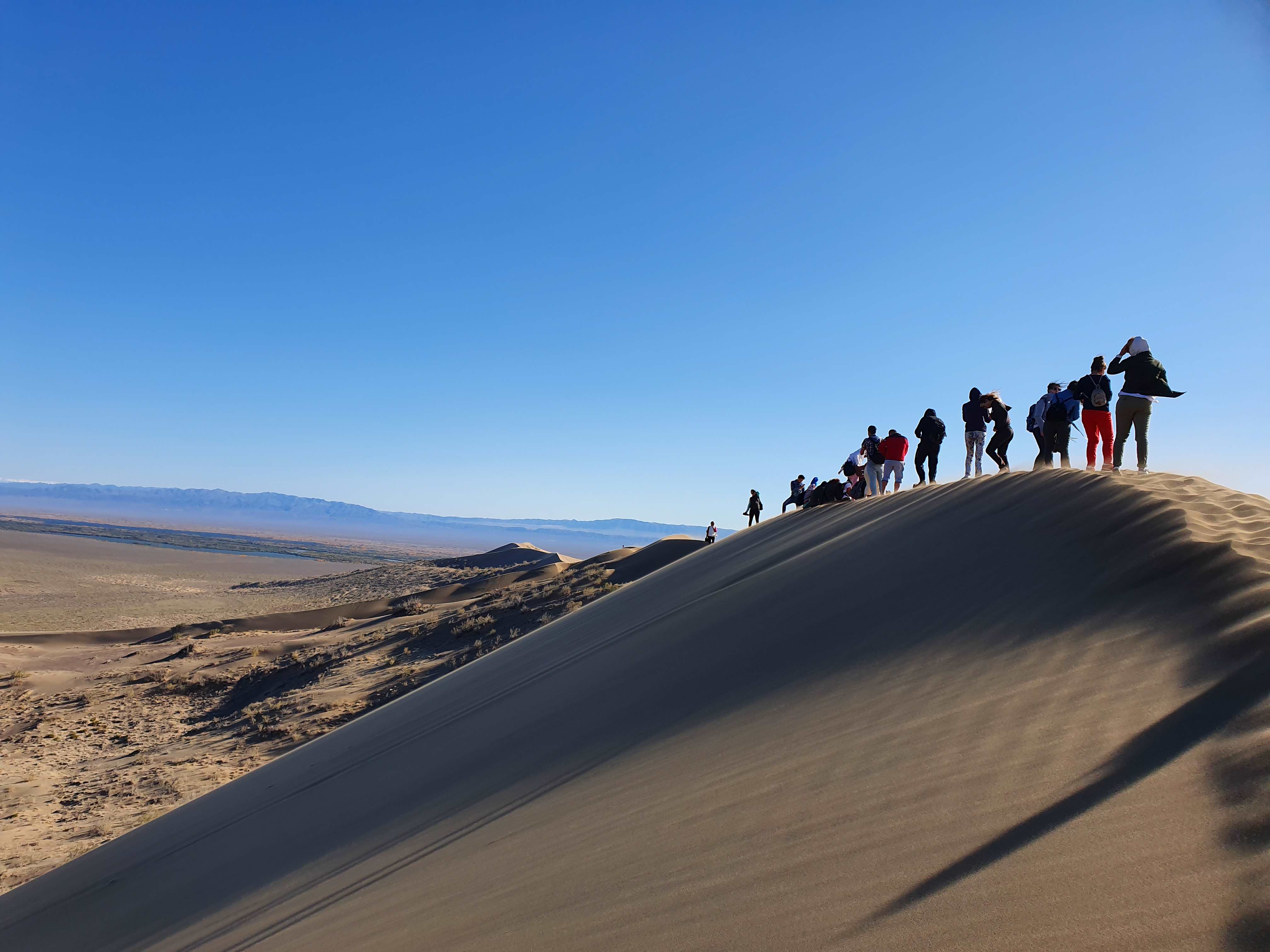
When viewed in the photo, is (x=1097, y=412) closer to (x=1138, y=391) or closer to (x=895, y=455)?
(x=1138, y=391)

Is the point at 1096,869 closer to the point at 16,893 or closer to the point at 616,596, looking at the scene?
the point at 16,893

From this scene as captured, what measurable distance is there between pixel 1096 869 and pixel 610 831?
1912 millimetres

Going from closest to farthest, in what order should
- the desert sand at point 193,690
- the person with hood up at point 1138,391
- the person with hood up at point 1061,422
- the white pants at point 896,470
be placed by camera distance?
1. the person with hood up at point 1138,391
2. the person with hood up at point 1061,422
3. the desert sand at point 193,690
4. the white pants at point 896,470

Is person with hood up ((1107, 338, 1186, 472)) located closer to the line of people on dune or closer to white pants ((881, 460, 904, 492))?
the line of people on dune

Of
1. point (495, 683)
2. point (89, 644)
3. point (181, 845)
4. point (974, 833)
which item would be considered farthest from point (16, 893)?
point (89, 644)

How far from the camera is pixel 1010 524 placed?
5609mm

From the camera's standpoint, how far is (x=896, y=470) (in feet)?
35.9

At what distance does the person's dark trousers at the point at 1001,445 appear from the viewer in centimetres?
920

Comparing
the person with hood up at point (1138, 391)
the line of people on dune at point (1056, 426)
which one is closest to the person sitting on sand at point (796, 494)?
the line of people on dune at point (1056, 426)

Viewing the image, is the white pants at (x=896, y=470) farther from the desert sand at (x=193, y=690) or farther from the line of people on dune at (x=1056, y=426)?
the desert sand at (x=193, y=690)

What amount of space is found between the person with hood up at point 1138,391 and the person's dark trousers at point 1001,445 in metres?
2.57

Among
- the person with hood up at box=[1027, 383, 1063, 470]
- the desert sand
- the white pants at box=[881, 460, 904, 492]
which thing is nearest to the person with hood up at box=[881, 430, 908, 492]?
the white pants at box=[881, 460, 904, 492]

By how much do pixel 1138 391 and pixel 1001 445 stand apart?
2881 millimetres

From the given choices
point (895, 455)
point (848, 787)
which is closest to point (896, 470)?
point (895, 455)
